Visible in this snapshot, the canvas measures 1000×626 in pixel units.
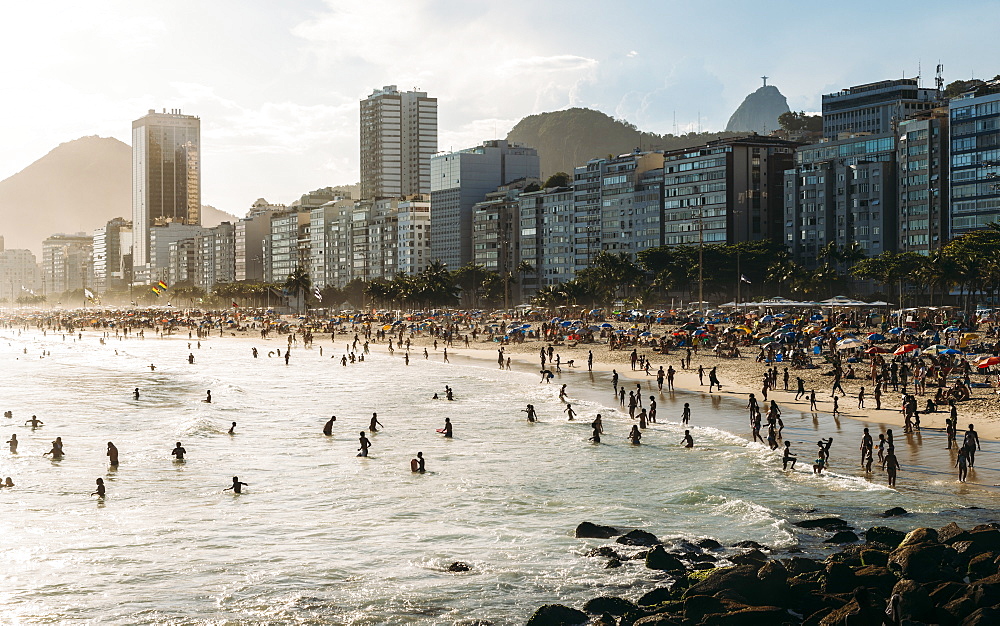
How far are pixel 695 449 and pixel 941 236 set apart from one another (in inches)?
3791

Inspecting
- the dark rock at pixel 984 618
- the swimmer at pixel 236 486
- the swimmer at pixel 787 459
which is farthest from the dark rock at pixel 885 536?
the swimmer at pixel 236 486

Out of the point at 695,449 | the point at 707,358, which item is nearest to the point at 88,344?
the point at 707,358

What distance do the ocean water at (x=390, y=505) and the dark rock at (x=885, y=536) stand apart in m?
1.23

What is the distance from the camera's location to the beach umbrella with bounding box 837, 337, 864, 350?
179 ft

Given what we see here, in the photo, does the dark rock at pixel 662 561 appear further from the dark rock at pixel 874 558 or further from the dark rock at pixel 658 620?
the dark rock at pixel 874 558

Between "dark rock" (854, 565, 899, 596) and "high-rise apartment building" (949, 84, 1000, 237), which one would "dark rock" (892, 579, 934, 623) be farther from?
"high-rise apartment building" (949, 84, 1000, 237)

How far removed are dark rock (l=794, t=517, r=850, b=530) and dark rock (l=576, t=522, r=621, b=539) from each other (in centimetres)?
442

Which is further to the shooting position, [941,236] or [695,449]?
[941,236]

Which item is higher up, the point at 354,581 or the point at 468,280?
the point at 468,280

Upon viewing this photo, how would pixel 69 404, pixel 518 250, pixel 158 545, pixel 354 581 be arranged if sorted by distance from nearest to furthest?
pixel 354 581
pixel 158 545
pixel 69 404
pixel 518 250

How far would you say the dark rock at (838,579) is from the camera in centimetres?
1756

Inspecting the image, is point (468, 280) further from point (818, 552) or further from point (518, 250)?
point (818, 552)

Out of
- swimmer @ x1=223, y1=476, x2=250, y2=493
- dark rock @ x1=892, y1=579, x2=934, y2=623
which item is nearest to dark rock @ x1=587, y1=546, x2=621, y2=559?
dark rock @ x1=892, y1=579, x2=934, y2=623

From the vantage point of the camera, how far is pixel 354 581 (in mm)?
19969
